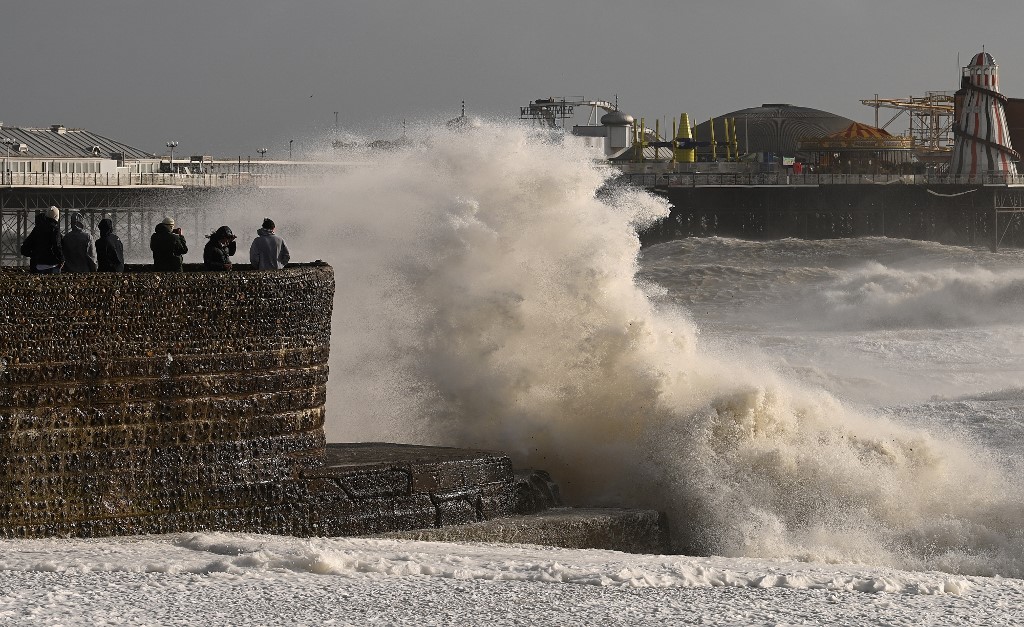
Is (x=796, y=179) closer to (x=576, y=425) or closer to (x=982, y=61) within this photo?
(x=982, y=61)

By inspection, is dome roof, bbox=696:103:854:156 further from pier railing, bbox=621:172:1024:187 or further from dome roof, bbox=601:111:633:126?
pier railing, bbox=621:172:1024:187

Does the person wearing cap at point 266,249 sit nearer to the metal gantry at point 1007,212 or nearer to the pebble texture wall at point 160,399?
the pebble texture wall at point 160,399

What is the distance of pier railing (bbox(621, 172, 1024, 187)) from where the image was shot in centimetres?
6725

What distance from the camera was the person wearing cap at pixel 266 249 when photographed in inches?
410

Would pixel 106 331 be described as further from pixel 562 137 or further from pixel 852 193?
pixel 852 193

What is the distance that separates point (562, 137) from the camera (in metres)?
14.6

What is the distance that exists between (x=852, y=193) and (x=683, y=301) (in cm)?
2638

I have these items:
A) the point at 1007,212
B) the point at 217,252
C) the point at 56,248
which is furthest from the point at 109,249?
the point at 1007,212

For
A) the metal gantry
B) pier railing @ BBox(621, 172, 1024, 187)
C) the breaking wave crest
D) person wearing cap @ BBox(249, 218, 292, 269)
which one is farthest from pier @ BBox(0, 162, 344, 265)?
person wearing cap @ BBox(249, 218, 292, 269)

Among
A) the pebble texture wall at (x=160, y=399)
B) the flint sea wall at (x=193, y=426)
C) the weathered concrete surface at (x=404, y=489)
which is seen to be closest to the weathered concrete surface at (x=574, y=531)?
the flint sea wall at (x=193, y=426)

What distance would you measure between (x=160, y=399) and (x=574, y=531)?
3.02 metres

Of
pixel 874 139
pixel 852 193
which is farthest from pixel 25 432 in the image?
pixel 874 139

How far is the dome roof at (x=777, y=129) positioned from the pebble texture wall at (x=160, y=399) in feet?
268

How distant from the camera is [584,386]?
42.3ft
